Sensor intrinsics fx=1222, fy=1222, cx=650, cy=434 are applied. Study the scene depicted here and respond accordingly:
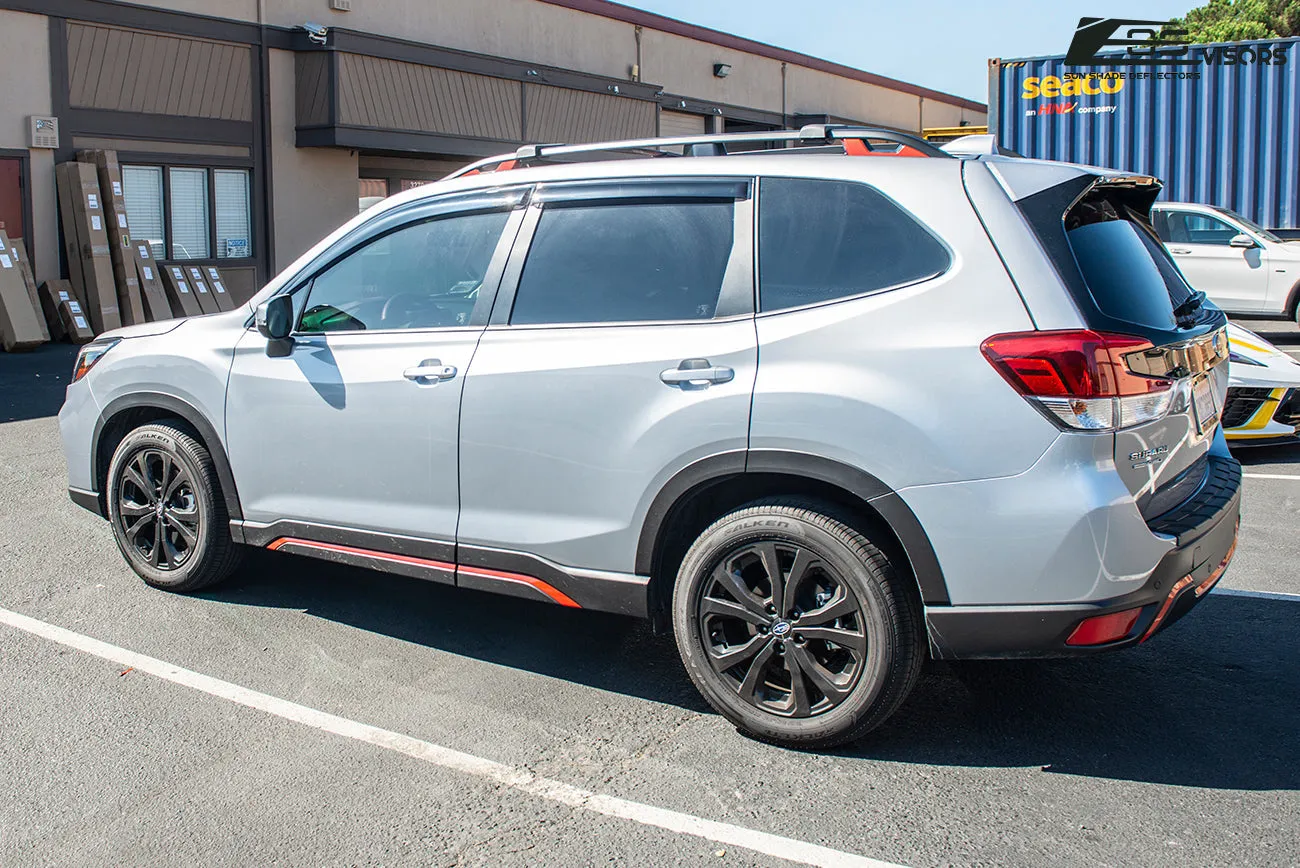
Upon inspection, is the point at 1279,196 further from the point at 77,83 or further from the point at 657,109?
the point at 77,83

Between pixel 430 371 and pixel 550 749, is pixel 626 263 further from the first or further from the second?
pixel 550 749

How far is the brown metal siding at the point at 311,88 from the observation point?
18203 millimetres

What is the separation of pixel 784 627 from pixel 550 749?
2.75ft

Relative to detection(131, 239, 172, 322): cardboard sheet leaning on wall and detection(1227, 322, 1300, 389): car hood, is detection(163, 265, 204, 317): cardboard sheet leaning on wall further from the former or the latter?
detection(1227, 322, 1300, 389): car hood

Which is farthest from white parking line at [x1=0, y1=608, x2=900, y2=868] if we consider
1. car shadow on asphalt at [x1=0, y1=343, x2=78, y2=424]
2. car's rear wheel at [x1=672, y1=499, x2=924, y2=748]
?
car shadow on asphalt at [x1=0, y1=343, x2=78, y2=424]

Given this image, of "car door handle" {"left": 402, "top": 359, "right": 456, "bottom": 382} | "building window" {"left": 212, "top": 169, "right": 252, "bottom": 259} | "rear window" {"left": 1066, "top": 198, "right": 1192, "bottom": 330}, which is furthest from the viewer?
"building window" {"left": 212, "top": 169, "right": 252, "bottom": 259}

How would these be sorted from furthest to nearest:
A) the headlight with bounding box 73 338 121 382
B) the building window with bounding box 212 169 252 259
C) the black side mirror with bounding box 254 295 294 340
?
the building window with bounding box 212 169 252 259 < the headlight with bounding box 73 338 121 382 < the black side mirror with bounding box 254 295 294 340

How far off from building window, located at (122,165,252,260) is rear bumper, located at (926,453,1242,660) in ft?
51.7

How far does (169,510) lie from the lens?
17.6 feet

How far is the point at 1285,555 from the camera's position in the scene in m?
6.03

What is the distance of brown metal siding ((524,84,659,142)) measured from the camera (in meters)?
21.4

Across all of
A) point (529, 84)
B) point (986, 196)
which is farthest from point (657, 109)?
point (986, 196)

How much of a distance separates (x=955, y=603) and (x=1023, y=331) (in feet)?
2.67

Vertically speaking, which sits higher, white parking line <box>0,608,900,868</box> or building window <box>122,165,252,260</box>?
building window <box>122,165,252,260</box>
